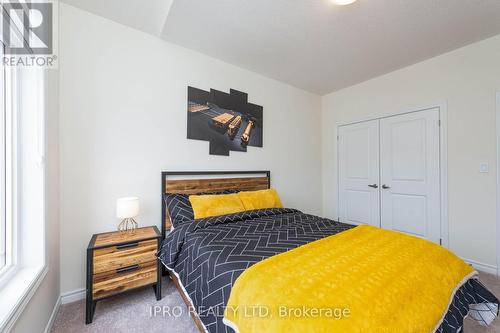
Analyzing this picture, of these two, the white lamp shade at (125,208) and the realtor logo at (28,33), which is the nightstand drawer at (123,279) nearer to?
the white lamp shade at (125,208)

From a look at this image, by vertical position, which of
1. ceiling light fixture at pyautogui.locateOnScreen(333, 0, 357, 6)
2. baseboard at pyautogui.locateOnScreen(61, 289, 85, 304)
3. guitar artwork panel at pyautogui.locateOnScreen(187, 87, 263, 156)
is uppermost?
ceiling light fixture at pyautogui.locateOnScreen(333, 0, 357, 6)

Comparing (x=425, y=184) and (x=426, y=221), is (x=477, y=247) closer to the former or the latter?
(x=426, y=221)

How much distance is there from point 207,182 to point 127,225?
0.93 m

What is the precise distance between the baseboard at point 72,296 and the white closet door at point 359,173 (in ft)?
11.9

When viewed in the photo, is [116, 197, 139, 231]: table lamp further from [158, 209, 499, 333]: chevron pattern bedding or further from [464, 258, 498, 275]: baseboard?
[464, 258, 498, 275]: baseboard

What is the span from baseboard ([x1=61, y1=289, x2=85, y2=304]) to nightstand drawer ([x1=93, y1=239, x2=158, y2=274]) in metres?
0.55

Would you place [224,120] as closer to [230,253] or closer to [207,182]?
[207,182]

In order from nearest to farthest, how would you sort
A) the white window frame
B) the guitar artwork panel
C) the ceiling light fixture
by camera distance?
the white window frame < the ceiling light fixture < the guitar artwork panel

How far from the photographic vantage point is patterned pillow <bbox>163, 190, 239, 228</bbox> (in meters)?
2.04

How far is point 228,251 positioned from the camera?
4.56 feet

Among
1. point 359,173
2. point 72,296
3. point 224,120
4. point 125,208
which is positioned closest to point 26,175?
point 125,208

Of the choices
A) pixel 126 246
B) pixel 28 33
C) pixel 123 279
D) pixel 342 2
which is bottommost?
pixel 123 279

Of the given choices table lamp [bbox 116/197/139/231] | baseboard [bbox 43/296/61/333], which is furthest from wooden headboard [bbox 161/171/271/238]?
baseboard [bbox 43/296/61/333]

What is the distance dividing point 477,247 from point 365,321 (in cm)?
267
